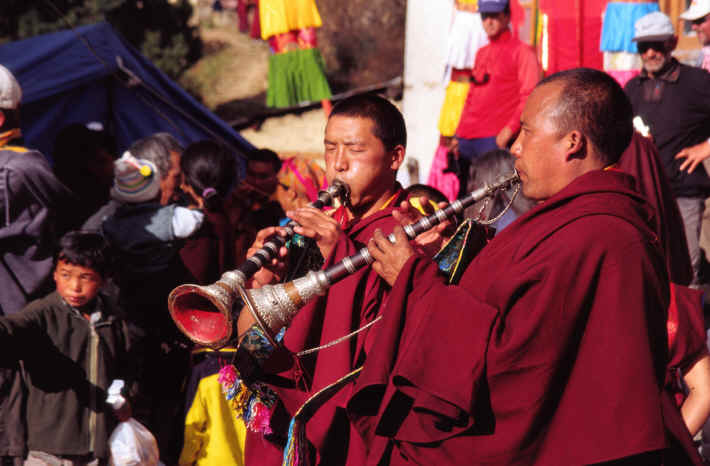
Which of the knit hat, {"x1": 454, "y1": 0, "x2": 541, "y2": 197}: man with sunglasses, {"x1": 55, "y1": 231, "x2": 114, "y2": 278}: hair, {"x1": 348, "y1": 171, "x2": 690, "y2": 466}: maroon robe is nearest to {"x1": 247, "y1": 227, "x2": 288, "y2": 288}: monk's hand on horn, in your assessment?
{"x1": 348, "y1": 171, "x2": 690, "y2": 466}: maroon robe

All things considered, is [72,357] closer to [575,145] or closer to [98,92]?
[575,145]

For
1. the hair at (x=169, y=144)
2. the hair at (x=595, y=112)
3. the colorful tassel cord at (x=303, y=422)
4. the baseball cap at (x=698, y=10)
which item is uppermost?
the baseball cap at (x=698, y=10)

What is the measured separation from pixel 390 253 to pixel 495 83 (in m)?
4.77

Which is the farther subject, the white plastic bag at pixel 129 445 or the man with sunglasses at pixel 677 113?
the man with sunglasses at pixel 677 113

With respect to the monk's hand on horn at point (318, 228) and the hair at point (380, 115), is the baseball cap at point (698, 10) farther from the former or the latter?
the monk's hand on horn at point (318, 228)

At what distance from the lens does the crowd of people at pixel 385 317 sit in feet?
7.32

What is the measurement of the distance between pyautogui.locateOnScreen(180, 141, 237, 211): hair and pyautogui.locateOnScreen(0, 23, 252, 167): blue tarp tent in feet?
8.17

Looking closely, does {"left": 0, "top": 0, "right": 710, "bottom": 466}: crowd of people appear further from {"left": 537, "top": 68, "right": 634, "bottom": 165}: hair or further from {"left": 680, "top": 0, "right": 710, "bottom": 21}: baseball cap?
{"left": 680, "top": 0, "right": 710, "bottom": 21}: baseball cap

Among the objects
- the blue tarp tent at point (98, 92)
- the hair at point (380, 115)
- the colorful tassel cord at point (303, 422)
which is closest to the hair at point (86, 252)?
the hair at point (380, 115)

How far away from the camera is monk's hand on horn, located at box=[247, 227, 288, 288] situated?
2900 millimetres

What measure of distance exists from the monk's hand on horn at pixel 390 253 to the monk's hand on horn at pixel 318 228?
Answer: 19cm

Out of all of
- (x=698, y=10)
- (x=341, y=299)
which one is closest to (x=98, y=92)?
(x=698, y=10)

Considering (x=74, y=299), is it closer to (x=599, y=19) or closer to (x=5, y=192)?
(x=5, y=192)

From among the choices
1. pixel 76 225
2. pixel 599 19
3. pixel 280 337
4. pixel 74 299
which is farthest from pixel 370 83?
pixel 280 337
